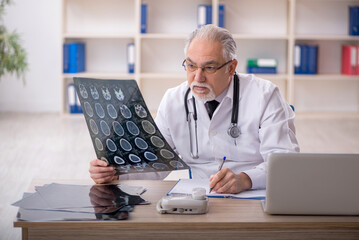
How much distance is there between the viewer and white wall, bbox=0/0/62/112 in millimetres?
6562

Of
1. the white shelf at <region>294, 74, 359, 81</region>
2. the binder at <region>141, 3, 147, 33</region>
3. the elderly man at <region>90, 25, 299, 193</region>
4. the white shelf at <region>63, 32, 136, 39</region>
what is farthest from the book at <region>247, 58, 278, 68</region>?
the elderly man at <region>90, 25, 299, 193</region>

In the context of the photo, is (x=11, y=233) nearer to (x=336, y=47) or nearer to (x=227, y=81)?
(x=227, y=81)

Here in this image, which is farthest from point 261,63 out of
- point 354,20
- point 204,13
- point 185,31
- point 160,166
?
point 160,166

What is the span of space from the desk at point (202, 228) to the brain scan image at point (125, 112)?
1.25 feet

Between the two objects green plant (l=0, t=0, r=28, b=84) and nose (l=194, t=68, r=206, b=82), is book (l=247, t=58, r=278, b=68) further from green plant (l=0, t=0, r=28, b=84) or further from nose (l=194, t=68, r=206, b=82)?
nose (l=194, t=68, r=206, b=82)

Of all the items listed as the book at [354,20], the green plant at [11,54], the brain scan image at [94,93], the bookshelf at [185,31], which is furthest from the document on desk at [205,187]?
the book at [354,20]

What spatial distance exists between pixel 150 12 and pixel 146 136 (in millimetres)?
4903

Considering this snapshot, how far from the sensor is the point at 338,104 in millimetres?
6945

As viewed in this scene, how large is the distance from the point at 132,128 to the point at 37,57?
5.06 m

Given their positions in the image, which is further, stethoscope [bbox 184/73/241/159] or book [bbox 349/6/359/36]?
book [bbox 349/6/359/36]

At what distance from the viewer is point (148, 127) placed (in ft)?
6.13

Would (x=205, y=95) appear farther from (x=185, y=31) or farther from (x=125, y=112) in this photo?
(x=185, y=31)

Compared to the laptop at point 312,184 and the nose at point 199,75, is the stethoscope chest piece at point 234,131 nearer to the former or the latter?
the nose at point 199,75

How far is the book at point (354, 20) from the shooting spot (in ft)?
21.5
